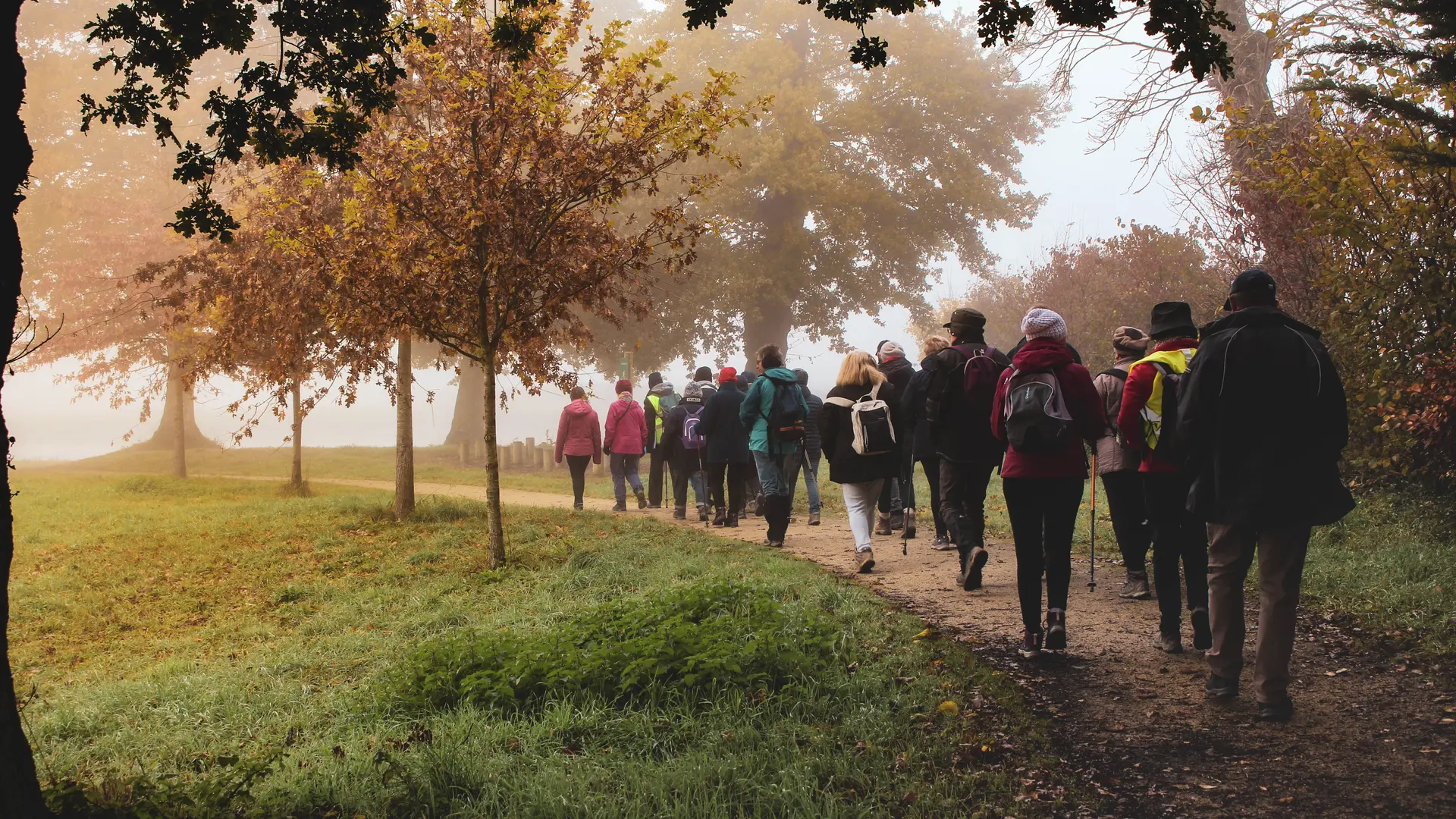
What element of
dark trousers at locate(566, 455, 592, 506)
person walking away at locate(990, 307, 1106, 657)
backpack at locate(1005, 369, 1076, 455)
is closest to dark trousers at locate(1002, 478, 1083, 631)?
person walking away at locate(990, 307, 1106, 657)

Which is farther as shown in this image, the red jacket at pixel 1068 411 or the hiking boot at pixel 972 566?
the hiking boot at pixel 972 566

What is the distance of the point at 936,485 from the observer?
404 inches

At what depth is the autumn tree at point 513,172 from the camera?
10.4 metres

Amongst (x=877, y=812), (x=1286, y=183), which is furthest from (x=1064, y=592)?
(x=1286, y=183)

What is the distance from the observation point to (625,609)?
6797mm

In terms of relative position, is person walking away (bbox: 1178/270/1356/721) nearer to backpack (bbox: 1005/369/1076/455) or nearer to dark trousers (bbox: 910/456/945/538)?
backpack (bbox: 1005/369/1076/455)

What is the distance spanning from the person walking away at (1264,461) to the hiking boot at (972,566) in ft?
9.01

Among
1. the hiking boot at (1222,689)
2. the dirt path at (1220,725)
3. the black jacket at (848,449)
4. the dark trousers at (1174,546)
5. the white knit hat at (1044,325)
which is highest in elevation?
the white knit hat at (1044,325)

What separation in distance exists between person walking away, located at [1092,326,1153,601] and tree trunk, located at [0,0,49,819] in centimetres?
621

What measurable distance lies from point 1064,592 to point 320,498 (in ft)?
49.6

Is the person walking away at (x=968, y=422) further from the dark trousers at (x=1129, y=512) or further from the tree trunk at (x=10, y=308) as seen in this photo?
the tree trunk at (x=10, y=308)

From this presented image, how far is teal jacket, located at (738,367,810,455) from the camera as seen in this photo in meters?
11.1

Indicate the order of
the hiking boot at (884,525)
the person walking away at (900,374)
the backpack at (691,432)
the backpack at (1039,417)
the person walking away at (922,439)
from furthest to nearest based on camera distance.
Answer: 1. the backpack at (691,432)
2. the hiking boot at (884,525)
3. the person walking away at (900,374)
4. the person walking away at (922,439)
5. the backpack at (1039,417)

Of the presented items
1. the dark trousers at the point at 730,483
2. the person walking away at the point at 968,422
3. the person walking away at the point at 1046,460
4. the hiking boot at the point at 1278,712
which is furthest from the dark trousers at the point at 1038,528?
the dark trousers at the point at 730,483
